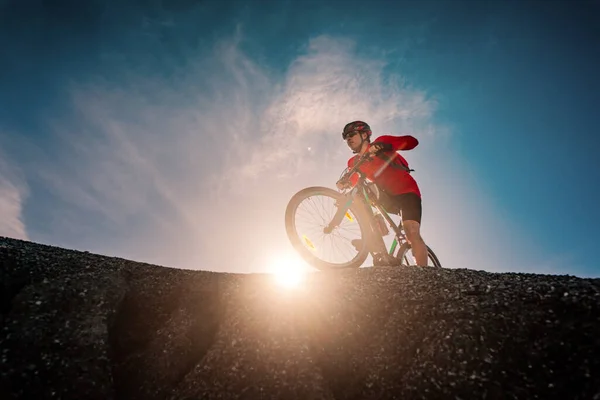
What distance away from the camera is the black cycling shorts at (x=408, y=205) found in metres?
7.14

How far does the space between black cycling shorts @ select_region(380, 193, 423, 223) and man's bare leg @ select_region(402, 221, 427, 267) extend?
137 mm

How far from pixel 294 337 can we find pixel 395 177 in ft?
16.1

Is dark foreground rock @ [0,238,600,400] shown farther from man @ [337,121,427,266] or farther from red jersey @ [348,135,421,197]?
red jersey @ [348,135,421,197]

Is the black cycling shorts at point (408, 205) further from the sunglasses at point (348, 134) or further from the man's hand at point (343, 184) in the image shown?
the sunglasses at point (348, 134)

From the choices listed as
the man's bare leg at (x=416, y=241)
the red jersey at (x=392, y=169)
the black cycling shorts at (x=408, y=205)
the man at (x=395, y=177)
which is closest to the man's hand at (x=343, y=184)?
the man at (x=395, y=177)

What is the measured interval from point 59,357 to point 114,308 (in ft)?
2.69

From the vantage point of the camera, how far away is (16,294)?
3.78m

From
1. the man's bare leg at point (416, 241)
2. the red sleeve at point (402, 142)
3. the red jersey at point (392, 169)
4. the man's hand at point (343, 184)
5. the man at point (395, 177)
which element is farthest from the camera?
the man's hand at point (343, 184)

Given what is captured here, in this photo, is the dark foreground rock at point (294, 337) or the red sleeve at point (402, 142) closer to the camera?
the dark foreground rock at point (294, 337)

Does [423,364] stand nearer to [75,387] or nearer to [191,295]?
[191,295]

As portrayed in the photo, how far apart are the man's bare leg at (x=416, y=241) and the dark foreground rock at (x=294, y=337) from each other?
7.34 ft

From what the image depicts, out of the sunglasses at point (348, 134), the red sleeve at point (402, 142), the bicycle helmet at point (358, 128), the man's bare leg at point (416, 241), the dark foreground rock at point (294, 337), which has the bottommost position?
the dark foreground rock at point (294, 337)

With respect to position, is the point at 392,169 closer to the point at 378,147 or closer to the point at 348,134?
the point at 378,147

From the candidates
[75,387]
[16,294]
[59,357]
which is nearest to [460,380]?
[75,387]
